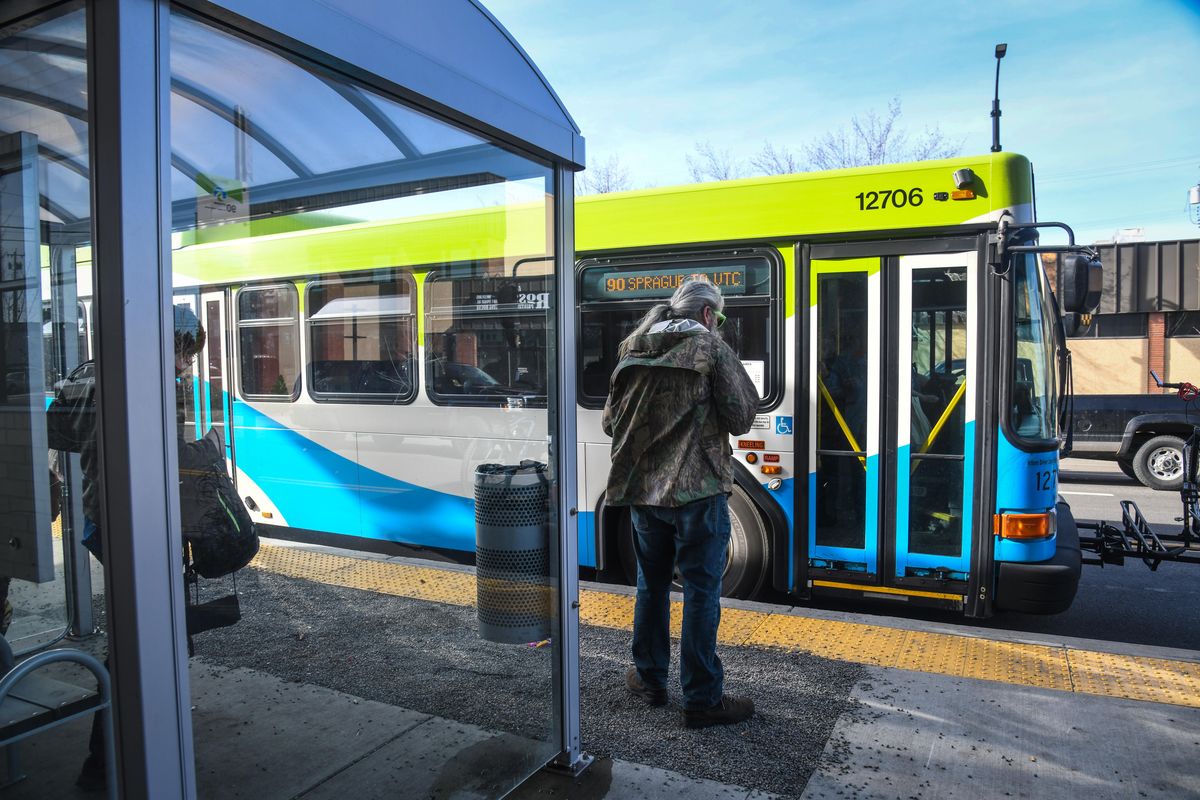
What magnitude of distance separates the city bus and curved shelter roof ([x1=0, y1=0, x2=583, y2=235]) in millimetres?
992

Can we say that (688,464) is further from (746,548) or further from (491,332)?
(746,548)

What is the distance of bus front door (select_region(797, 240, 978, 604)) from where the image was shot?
5410mm

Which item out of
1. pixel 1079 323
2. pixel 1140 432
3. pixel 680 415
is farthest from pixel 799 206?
pixel 1140 432

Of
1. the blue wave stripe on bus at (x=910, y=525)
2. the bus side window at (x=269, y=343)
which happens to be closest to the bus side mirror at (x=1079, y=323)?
the blue wave stripe on bus at (x=910, y=525)

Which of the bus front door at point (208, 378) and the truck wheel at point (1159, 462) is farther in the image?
the truck wheel at point (1159, 462)

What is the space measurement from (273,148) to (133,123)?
0.98 m

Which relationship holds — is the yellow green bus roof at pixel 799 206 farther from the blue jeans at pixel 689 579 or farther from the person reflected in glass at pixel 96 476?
the person reflected in glass at pixel 96 476

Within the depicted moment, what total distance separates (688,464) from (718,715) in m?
1.13

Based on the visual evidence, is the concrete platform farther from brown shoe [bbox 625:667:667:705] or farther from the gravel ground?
brown shoe [bbox 625:667:667:705]

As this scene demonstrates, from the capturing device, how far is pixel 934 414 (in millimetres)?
Result: 5453

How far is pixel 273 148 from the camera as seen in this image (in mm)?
2768

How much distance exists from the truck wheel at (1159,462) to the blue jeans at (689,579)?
10.8 meters

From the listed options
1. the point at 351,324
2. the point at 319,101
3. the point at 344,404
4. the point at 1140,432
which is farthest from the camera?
the point at 1140,432

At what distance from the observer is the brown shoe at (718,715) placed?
151 inches
